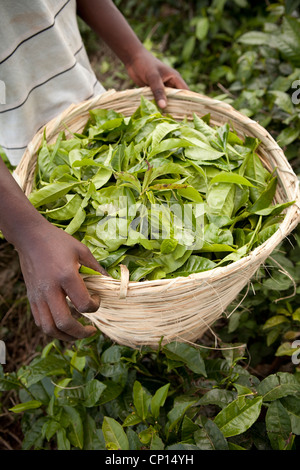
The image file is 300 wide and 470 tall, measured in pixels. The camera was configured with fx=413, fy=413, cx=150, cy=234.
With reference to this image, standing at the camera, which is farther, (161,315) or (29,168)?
(29,168)

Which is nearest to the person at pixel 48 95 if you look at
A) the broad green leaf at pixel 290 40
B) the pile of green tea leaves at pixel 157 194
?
the pile of green tea leaves at pixel 157 194

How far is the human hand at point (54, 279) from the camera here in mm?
716

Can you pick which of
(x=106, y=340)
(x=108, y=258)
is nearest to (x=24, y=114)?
(x=108, y=258)

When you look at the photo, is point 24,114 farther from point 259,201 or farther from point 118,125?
point 259,201

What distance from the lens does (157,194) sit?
0.96 m

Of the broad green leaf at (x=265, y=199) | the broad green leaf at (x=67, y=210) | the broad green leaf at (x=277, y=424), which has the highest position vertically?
the broad green leaf at (x=67, y=210)

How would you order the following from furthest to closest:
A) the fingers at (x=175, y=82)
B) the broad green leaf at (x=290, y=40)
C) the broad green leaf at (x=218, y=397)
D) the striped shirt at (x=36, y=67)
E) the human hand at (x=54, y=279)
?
the broad green leaf at (x=290, y=40) → the fingers at (x=175, y=82) → the striped shirt at (x=36, y=67) → the broad green leaf at (x=218, y=397) → the human hand at (x=54, y=279)

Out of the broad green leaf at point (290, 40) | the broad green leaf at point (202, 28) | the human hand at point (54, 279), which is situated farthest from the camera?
the broad green leaf at point (202, 28)

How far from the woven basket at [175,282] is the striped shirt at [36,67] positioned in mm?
106

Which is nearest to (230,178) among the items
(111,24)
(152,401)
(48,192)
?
(48,192)

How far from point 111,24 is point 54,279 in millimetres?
876

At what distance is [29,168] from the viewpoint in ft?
3.58

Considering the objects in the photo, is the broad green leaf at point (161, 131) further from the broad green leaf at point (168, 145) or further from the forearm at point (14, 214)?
the forearm at point (14, 214)
